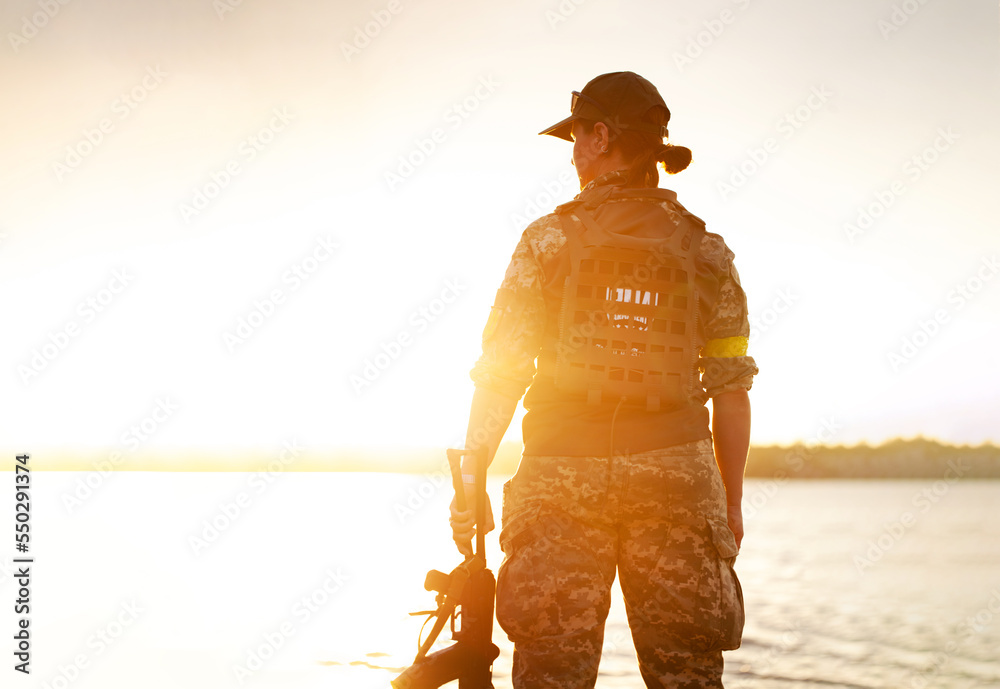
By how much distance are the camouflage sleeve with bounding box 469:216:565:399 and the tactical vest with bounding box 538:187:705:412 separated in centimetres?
7

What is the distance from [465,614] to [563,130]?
6.00 ft

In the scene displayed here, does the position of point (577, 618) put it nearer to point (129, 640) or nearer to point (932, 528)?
point (129, 640)

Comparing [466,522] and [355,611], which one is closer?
[466,522]

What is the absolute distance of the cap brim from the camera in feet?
9.90

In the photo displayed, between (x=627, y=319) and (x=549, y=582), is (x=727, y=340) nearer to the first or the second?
(x=627, y=319)

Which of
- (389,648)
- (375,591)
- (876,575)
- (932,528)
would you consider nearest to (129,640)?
(389,648)

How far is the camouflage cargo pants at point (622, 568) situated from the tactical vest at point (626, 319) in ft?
0.78

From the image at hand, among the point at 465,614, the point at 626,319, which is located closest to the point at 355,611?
the point at 465,614

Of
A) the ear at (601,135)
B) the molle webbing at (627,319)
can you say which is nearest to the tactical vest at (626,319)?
the molle webbing at (627,319)

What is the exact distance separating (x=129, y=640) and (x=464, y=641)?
32.2ft

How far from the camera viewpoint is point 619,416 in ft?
8.75

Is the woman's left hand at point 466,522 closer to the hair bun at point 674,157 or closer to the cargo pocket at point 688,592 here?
the cargo pocket at point 688,592

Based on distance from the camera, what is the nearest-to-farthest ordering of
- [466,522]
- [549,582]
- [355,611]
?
[549,582] < [466,522] < [355,611]

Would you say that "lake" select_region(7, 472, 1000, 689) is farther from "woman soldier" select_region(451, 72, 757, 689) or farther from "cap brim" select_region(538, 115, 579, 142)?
"cap brim" select_region(538, 115, 579, 142)
